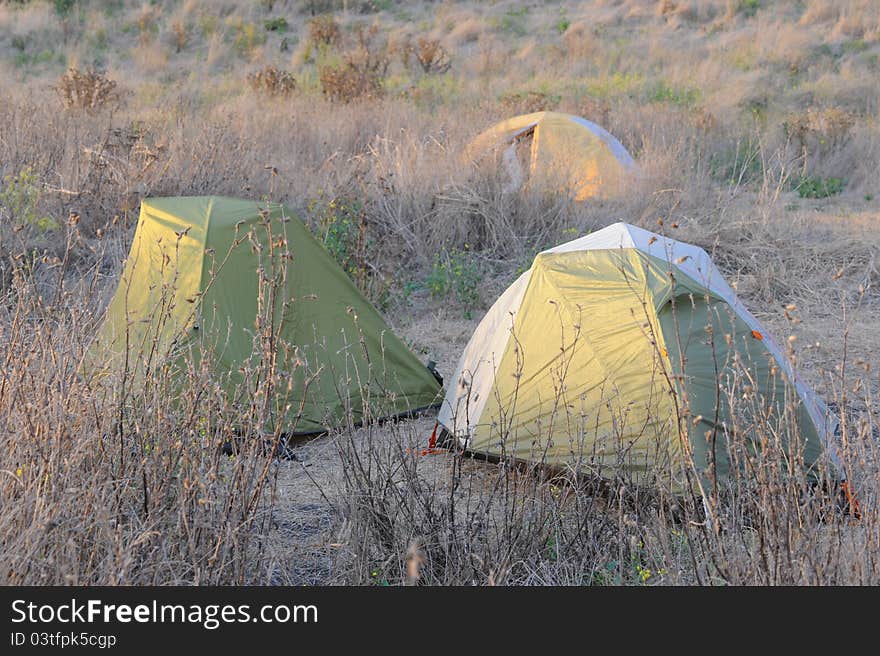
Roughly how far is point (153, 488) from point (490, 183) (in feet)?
19.3

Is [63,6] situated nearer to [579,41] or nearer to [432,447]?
[579,41]

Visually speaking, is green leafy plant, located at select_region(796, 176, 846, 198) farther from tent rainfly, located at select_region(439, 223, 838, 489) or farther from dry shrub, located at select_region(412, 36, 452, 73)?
dry shrub, located at select_region(412, 36, 452, 73)

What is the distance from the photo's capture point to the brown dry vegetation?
2.87 m

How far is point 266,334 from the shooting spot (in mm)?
2984

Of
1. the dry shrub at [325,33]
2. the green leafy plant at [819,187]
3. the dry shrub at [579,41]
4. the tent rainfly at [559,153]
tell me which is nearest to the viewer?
the tent rainfly at [559,153]

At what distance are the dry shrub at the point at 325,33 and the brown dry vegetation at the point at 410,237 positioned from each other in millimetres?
88

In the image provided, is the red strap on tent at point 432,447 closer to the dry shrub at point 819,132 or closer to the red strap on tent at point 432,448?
the red strap on tent at point 432,448

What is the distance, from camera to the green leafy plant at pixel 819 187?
35.7 feet

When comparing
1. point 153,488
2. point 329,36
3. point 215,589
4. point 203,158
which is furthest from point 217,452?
point 329,36

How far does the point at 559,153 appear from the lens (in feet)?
31.0

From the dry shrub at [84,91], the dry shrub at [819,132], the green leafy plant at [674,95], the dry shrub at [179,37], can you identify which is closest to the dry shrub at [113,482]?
the dry shrub at [84,91]

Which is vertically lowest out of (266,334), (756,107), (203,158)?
(756,107)

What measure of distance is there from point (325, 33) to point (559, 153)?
11874 millimetres

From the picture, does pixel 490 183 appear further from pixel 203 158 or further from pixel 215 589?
pixel 215 589
